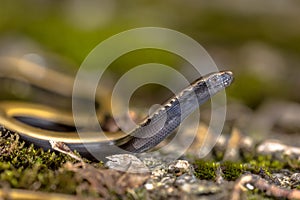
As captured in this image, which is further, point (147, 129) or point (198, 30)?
point (198, 30)

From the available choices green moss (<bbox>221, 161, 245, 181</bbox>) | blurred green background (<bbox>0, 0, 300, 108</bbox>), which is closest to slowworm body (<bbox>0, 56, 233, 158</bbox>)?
green moss (<bbox>221, 161, 245, 181</bbox>)

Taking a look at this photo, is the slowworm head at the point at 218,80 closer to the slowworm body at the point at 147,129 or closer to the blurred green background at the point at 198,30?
the slowworm body at the point at 147,129

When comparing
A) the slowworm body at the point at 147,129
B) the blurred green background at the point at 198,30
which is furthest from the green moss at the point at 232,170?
the blurred green background at the point at 198,30

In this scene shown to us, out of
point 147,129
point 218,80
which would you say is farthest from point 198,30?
point 147,129

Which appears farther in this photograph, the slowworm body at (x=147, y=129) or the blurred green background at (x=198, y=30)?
the blurred green background at (x=198, y=30)

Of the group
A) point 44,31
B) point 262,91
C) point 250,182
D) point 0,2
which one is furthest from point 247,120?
point 0,2

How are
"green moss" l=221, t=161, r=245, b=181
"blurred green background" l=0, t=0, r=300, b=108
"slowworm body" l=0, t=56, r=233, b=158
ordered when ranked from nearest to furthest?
"green moss" l=221, t=161, r=245, b=181, "slowworm body" l=0, t=56, r=233, b=158, "blurred green background" l=0, t=0, r=300, b=108

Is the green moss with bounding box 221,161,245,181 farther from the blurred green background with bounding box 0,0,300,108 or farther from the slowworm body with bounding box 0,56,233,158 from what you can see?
the blurred green background with bounding box 0,0,300,108

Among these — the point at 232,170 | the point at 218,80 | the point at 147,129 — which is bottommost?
the point at 232,170

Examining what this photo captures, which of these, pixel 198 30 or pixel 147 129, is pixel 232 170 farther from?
pixel 198 30
